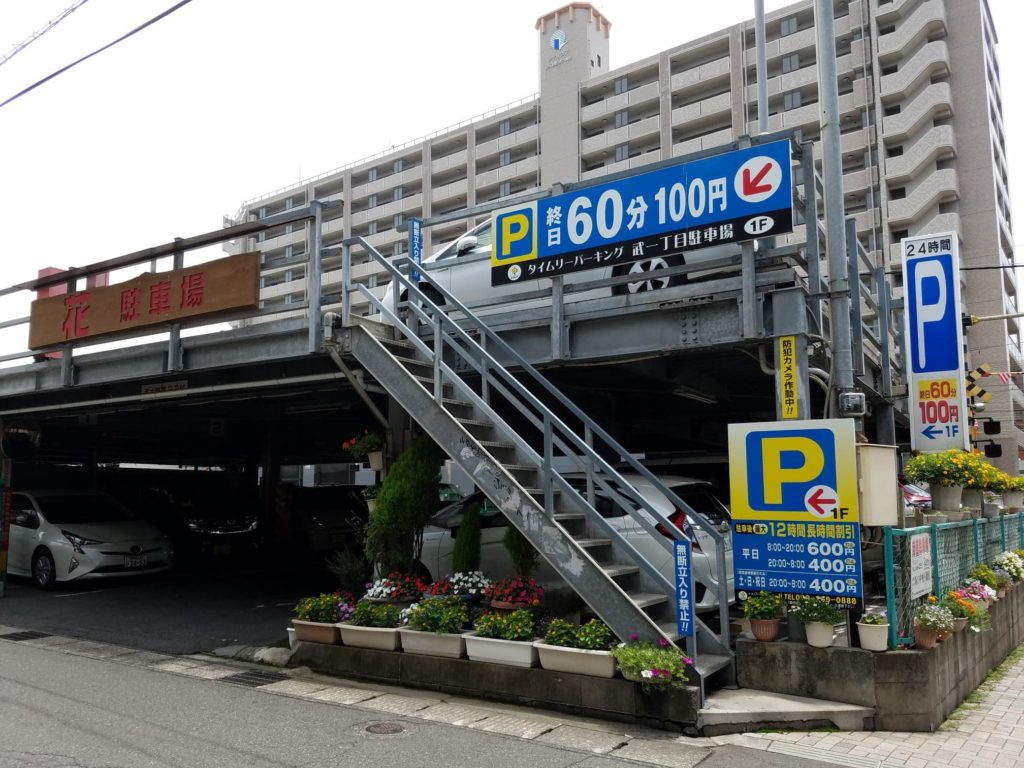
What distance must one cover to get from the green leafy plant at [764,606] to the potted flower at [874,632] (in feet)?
1.98

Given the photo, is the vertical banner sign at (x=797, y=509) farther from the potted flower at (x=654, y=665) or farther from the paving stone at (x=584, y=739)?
the paving stone at (x=584, y=739)

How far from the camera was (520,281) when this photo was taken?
8375 millimetres

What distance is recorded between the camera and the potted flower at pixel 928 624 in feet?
20.0

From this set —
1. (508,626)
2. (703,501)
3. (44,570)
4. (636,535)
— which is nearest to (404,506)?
(508,626)

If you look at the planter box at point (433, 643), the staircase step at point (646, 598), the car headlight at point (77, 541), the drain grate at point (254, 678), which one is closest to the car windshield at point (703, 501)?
the staircase step at point (646, 598)

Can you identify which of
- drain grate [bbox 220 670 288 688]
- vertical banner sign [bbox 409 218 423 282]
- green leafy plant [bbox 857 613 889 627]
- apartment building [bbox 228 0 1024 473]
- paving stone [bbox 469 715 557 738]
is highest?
apartment building [bbox 228 0 1024 473]

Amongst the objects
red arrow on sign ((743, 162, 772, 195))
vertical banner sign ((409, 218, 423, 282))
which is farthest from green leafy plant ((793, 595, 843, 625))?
vertical banner sign ((409, 218, 423, 282))

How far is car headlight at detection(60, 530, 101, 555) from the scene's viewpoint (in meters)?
13.5

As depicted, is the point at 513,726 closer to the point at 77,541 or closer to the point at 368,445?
the point at 368,445

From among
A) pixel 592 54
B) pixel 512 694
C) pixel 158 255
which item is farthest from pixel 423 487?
pixel 592 54

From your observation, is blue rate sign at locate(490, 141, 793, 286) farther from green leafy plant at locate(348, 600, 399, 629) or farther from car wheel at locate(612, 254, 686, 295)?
green leafy plant at locate(348, 600, 399, 629)

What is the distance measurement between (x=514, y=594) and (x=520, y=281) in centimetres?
315

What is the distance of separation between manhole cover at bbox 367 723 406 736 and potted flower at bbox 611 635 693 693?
67.9 inches

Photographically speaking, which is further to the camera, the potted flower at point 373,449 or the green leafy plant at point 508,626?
the potted flower at point 373,449
